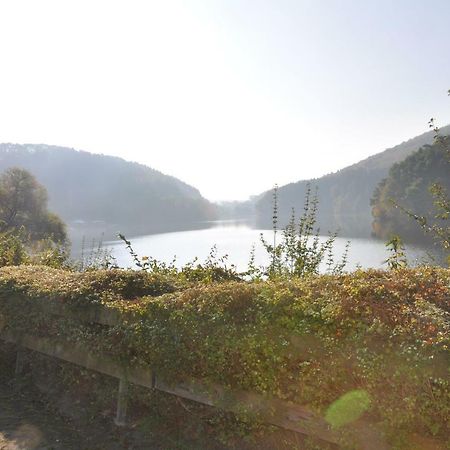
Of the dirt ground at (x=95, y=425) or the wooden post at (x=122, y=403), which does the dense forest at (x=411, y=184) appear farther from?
the wooden post at (x=122, y=403)

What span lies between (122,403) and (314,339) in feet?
8.96

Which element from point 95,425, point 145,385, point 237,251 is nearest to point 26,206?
point 237,251

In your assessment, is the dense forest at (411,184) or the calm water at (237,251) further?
the dense forest at (411,184)

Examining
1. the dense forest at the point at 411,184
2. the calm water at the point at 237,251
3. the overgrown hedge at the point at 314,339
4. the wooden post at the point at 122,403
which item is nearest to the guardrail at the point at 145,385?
the wooden post at the point at 122,403

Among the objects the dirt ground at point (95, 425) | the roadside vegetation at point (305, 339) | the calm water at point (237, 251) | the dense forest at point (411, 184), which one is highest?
the dense forest at point (411, 184)

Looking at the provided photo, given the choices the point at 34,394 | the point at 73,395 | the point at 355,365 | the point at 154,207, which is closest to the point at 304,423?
the point at 355,365

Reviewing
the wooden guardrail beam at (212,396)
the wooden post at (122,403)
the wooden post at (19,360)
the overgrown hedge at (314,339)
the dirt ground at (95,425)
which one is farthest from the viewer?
the wooden post at (19,360)

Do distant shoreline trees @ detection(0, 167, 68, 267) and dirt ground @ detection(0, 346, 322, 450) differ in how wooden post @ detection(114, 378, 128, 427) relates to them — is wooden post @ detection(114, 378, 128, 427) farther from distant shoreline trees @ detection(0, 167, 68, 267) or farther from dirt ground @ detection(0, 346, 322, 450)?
distant shoreline trees @ detection(0, 167, 68, 267)

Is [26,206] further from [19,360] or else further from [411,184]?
[411,184]

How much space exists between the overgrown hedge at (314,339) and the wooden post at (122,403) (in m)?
0.36

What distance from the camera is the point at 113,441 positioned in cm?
461

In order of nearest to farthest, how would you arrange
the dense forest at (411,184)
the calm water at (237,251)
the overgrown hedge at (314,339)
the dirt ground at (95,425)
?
the overgrown hedge at (314,339) → the dirt ground at (95,425) → the calm water at (237,251) → the dense forest at (411,184)

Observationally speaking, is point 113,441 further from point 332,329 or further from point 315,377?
point 332,329

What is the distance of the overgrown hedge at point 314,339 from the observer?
9.64ft
